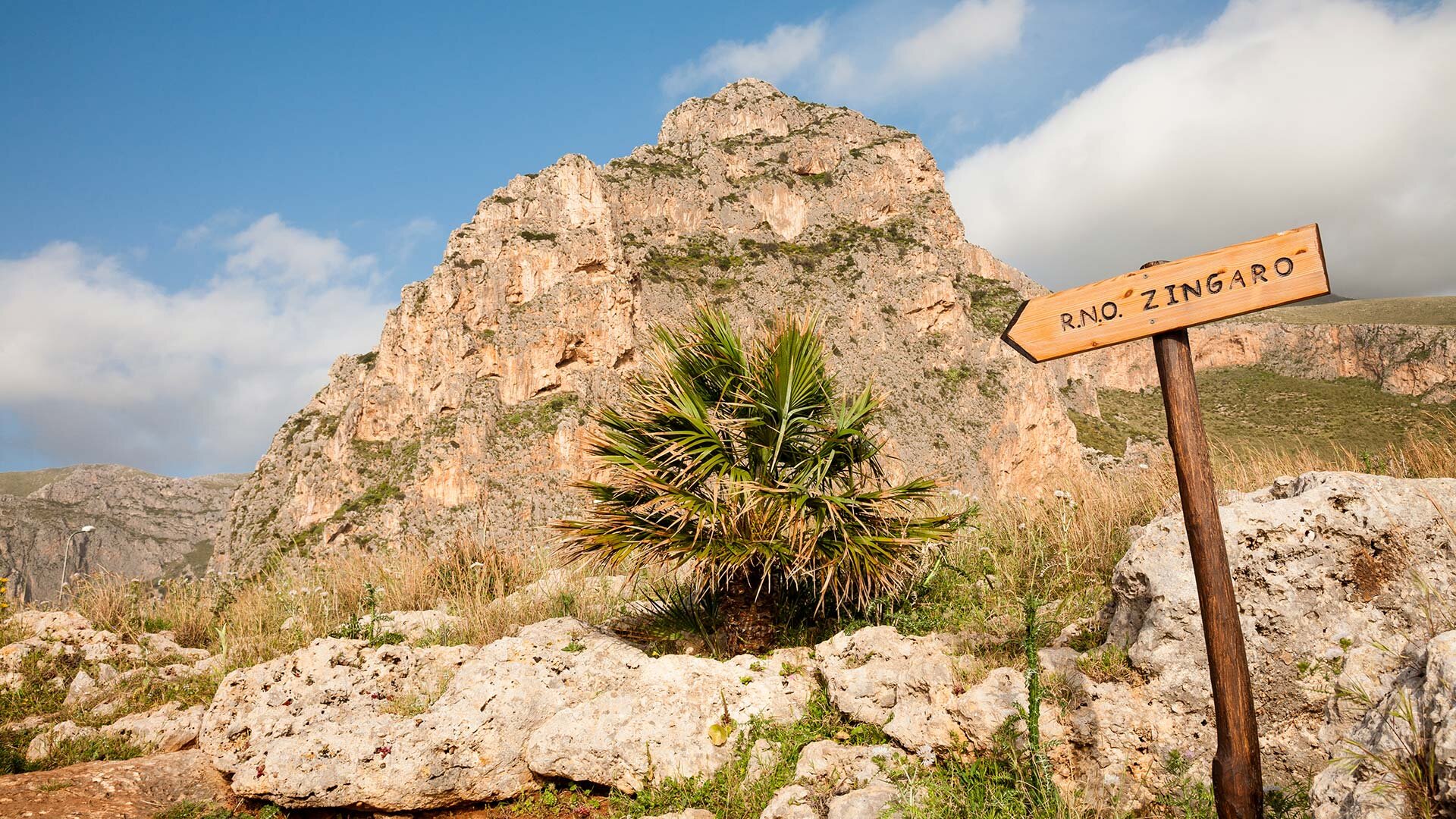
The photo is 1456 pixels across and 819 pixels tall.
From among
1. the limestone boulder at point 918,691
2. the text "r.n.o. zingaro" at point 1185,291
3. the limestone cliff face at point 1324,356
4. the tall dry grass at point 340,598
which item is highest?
the limestone cliff face at point 1324,356

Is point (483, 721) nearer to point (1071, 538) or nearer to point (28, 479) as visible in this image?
point (1071, 538)

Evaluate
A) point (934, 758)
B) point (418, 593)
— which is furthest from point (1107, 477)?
point (418, 593)

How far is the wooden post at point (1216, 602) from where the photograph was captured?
105 inches

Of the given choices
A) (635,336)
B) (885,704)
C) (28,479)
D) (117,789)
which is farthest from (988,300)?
(28,479)

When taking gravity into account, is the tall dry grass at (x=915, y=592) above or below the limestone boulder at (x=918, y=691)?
above

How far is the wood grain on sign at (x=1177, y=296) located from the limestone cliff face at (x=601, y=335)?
4898 centimetres

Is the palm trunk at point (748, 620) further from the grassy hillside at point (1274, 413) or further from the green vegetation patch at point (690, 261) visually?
the green vegetation patch at point (690, 261)

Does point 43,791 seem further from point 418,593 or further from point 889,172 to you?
point 889,172

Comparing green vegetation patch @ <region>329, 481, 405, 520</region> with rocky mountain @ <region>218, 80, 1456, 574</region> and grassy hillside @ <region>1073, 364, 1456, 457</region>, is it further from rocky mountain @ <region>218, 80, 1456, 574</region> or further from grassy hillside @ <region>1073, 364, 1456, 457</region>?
grassy hillside @ <region>1073, 364, 1456, 457</region>

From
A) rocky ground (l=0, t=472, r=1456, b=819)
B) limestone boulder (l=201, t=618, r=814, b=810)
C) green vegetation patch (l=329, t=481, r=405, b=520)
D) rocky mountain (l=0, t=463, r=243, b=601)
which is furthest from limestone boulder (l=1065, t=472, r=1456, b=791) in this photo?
rocky mountain (l=0, t=463, r=243, b=601)

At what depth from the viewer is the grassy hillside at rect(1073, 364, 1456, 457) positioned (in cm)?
4878

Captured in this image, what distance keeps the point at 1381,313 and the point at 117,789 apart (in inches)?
4876

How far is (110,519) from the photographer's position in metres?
95.3

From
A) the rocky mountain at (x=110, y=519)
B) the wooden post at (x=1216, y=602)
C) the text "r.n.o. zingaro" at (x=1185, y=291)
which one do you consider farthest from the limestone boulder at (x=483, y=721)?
the rocky mountain at (x=110, y=519)
